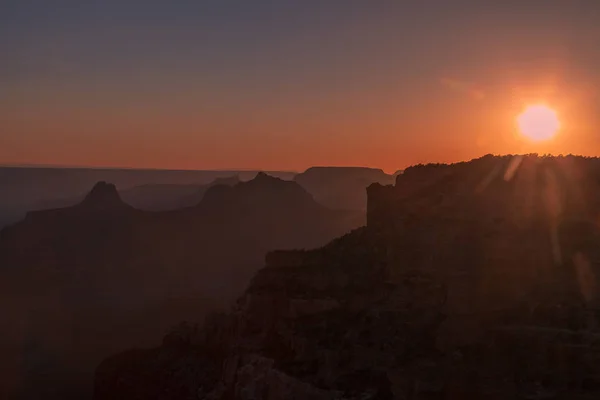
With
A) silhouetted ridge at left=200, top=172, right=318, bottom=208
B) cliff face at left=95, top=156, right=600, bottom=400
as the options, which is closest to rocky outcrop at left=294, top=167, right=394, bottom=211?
silhouetted ridge at left=200, top=172, right=318, bottom=208

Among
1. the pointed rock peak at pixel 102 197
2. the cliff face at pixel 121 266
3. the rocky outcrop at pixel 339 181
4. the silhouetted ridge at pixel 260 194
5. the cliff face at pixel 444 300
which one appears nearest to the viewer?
the cliff face at pixel 444 300

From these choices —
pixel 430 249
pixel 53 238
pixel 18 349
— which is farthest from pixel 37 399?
pixel 53 238

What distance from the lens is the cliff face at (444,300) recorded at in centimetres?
2112

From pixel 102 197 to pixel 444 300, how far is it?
72736mm

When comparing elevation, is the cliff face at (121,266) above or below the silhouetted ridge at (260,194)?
below

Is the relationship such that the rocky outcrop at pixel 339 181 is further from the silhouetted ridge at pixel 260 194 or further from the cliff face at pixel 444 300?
the cliff face at pixel 444 300

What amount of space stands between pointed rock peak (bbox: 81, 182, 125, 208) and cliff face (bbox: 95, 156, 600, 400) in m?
63.4

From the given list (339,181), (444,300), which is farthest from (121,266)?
(339,181)

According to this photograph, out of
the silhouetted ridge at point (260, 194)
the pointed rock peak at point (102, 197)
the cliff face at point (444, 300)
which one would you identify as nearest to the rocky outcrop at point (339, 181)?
the silhouetted ridge at point (260, 194)

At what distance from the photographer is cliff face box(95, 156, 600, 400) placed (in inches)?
832

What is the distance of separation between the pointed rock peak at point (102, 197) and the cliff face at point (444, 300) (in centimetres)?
6341

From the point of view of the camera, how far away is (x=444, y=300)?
23812 millimetres

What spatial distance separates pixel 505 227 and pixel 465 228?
1378 millimetres

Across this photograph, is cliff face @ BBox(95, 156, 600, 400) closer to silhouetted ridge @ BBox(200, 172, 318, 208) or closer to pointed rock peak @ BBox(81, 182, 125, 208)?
silhouetted ridge @ BBox(200, 172, 318, 208)
